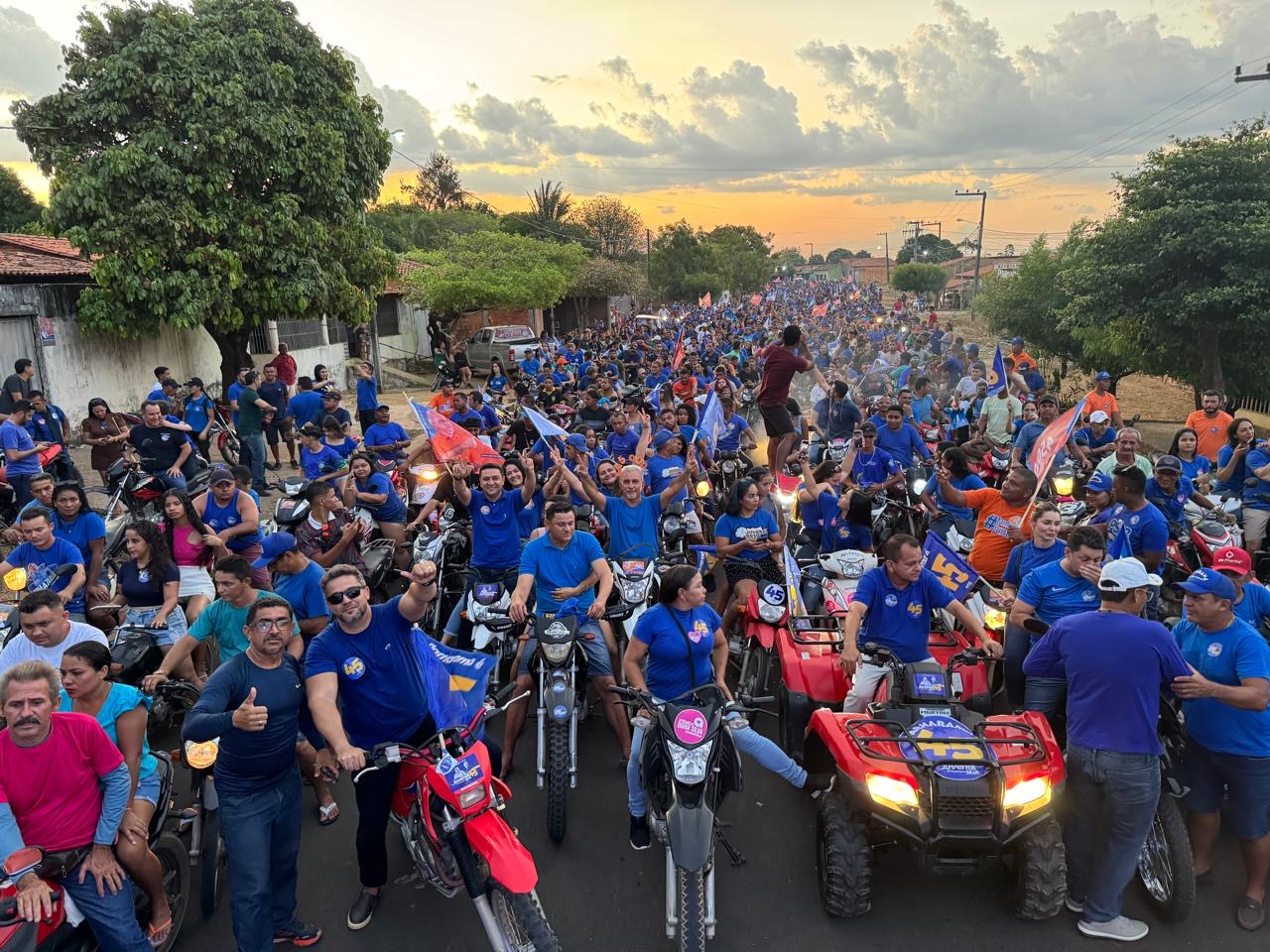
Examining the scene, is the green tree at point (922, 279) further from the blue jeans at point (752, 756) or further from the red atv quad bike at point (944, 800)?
the blue jeans at point (752, 756)

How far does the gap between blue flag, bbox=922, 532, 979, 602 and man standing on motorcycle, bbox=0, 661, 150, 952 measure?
4800 mm

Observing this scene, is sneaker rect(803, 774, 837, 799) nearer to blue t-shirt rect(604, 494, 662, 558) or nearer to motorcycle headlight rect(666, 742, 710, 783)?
motorcycle headlight rect(666, 742, 710, 783)

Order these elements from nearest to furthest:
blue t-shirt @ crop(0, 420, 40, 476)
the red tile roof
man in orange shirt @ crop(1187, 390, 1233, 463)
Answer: blue t-shirt @ crop(0, 420, 40, 476), man in orange shirt @ crop(1187, 390, 1233, 463), the red tile roof

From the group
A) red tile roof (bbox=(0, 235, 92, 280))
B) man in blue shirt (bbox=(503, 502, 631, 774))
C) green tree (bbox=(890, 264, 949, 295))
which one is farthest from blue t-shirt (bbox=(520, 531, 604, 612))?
green tree (bbox=(890, 264, 949, 295))

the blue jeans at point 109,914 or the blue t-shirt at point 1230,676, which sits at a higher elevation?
the blue t-shirt at point 1230,676

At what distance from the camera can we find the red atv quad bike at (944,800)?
380 cm

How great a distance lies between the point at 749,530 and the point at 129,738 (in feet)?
14.0

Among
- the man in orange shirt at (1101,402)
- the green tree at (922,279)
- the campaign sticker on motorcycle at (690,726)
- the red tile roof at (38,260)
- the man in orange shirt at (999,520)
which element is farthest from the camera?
the green tree at (922,279)

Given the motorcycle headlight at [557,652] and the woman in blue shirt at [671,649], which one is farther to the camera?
the motorcycle headlight at [557,652]

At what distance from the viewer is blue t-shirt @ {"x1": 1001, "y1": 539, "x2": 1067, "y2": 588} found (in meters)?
5.70

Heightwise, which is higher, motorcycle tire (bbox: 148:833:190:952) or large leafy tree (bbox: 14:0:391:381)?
large leafy tree (bbox: 14:0:391:381)

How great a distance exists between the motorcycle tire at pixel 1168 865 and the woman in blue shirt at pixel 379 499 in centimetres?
629

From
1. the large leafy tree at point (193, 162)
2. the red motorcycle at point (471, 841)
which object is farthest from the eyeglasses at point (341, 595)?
the large leafy tree at point (193, 162)

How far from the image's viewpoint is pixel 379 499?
7836 millimetres
